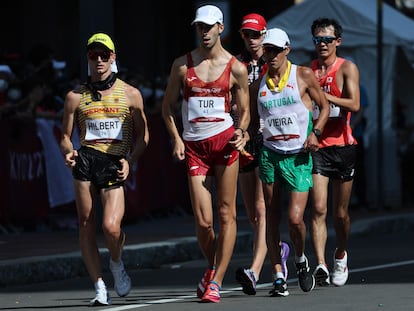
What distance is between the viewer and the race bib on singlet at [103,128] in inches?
434

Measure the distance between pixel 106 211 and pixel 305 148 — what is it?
1640 mm

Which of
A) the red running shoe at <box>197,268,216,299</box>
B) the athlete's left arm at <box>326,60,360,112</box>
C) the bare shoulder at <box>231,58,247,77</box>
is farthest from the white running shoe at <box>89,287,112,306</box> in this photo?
the athlete's left arm at <box>326,60,360,112</box>

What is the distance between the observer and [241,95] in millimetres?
11156

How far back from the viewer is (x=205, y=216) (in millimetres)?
11117

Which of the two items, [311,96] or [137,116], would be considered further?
[311,96]

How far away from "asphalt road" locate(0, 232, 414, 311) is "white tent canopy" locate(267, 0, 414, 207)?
25.5 feet

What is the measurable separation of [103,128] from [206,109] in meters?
0.78

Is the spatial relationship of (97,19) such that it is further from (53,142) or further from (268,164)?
(268,164)

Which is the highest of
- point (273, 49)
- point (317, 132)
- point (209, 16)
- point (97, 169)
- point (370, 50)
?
point (209, 16)

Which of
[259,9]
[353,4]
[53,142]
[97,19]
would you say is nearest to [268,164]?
[97,19]

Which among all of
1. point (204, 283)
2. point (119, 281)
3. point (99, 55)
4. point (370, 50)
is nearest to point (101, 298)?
point (119, 281)

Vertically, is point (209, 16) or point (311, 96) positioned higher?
point (209, 16)

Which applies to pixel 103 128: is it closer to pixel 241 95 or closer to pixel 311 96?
pixel 241 95

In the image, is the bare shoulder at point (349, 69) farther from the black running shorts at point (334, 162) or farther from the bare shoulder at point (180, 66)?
the bare shoulder at point (180, 66)
